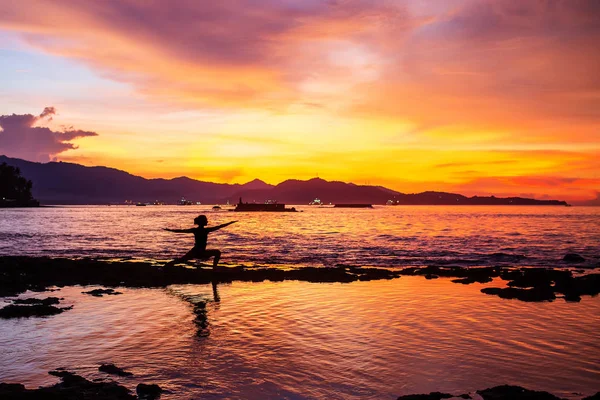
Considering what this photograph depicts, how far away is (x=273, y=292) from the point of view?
16547 mm

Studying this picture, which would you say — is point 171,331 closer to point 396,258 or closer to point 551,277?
point 551,277

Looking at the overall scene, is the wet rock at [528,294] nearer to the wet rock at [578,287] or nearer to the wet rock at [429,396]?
the wet rock at [578,287]

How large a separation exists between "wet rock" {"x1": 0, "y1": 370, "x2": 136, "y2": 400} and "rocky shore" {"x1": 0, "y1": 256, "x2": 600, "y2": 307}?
941 centimetres

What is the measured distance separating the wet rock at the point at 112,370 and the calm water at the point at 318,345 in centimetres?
19

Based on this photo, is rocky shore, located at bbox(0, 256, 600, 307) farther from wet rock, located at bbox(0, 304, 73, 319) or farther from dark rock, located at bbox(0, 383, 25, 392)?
dark rock, located at bbox(0, 383, 25, 392)

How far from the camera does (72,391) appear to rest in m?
6.77

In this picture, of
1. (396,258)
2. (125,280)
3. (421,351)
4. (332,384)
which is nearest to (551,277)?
(396,258)

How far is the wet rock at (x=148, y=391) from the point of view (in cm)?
686

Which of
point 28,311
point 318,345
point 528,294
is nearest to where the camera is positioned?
point 318,345

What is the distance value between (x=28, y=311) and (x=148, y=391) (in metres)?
7.77

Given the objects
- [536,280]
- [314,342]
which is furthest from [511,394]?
[536,280]

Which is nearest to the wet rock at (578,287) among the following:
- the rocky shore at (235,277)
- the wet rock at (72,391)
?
the rocky shore at (235,277)

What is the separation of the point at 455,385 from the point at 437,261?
2435 centimetres

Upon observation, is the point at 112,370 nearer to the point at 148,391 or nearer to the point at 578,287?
the point at 148,391
